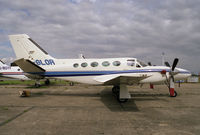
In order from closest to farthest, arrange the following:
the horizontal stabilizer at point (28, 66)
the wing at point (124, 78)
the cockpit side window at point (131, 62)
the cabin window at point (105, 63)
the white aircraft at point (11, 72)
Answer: the wing at point (124, 78)
the cockpit side window at point (131, 62)
the cabin window at point (105, 63)
the horizontal stabilizer at point (28, 66)
the white aircraft at point (11, 72)

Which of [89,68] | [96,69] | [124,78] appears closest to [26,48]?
[89,68]

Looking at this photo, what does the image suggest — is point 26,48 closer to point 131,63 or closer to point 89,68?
point 89,68

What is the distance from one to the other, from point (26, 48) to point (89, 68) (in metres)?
5.47

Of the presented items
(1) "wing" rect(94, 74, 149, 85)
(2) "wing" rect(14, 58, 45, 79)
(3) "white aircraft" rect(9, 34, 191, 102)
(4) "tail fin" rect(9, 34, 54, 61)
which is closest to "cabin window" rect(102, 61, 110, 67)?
(3) "white aircraft" rect(9, 34, 191, 102)

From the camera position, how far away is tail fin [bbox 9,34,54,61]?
10.4m

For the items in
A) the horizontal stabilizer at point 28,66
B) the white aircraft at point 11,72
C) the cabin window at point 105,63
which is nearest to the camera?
the cabin window at point 105,63

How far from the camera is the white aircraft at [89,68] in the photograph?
331 inches

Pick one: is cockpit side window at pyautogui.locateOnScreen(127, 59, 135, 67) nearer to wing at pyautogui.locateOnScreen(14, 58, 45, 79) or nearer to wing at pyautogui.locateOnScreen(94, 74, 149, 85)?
wing at pyautogui.locateOnScreen(94, 74, 149, 85)

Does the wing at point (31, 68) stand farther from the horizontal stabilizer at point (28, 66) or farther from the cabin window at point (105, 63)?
the cabin window at point (105, 63)

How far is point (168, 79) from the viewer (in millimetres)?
8625

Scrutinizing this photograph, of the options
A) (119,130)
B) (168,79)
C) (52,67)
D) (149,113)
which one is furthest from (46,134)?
(168,79)

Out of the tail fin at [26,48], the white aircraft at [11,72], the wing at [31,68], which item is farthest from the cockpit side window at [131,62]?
the white aircraft at [11,72]

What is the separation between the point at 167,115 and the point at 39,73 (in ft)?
28.8

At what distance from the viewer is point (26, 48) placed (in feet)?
34.3
